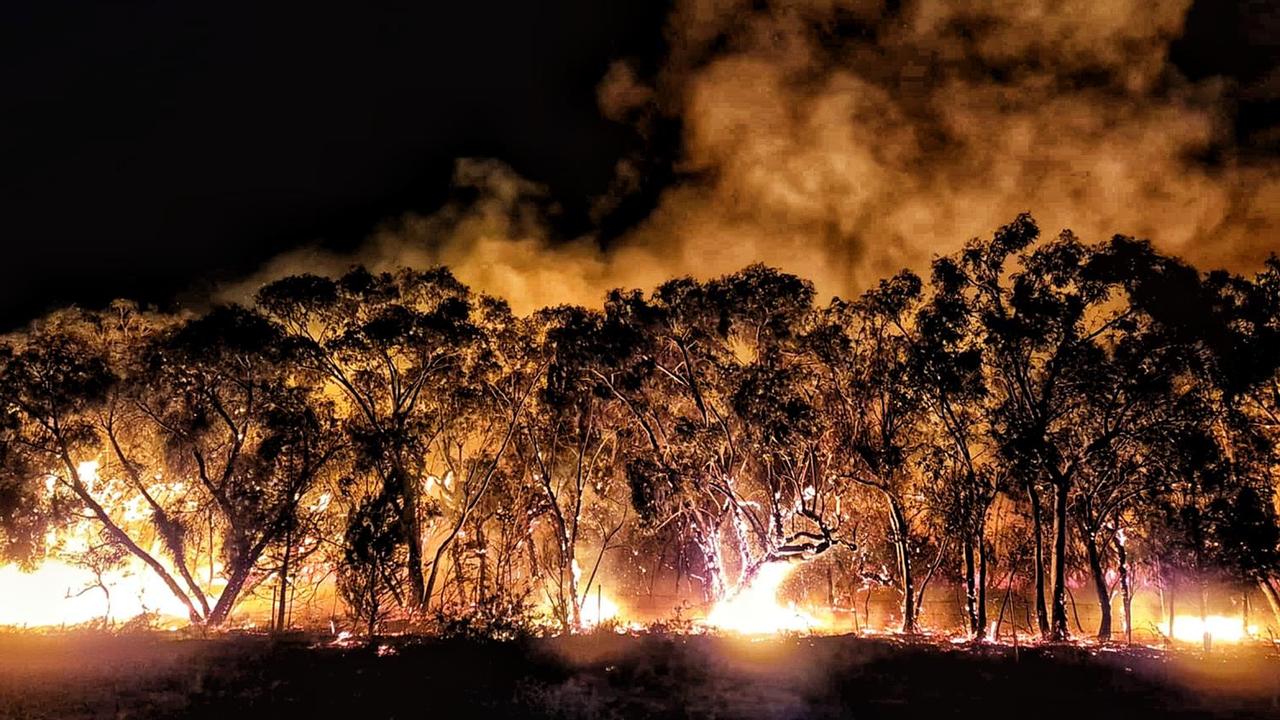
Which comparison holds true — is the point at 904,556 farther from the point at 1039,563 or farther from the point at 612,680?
the point at 612,680

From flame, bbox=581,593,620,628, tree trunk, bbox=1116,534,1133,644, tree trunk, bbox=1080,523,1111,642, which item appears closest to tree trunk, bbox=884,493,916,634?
tree trunk, bbox=1080,523,1111,642

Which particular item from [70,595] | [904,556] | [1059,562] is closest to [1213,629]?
[1059,562]

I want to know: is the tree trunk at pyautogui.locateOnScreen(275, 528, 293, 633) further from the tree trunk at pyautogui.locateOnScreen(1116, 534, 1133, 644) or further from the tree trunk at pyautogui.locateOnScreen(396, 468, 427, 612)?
the tree trunk at pyautogui.locateOnScreen(1116, 534, 1133, 644)

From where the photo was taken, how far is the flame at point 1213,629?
25.1 meters

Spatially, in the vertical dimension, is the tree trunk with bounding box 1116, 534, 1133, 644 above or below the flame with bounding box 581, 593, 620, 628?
above

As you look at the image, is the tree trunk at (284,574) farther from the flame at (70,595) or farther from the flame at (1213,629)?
the flame at (1213,629)

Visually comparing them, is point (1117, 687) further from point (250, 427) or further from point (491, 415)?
point (250, 427)

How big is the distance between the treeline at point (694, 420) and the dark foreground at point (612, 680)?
151 inches

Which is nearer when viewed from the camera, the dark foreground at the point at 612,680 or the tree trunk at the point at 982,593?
the dark foreground at the point at 612,680

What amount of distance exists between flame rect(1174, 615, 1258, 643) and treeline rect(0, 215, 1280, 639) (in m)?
1.72

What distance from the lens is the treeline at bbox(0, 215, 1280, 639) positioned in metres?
22.6

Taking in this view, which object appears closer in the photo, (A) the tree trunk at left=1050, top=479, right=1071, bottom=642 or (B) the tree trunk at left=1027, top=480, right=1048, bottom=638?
(A) the tree trunk at left=1050, top=479, right=1071, bottom=642

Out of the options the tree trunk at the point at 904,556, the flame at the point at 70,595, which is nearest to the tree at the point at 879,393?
the tree trunk at the point at 904,556

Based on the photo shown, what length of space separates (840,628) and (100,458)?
26.0m
